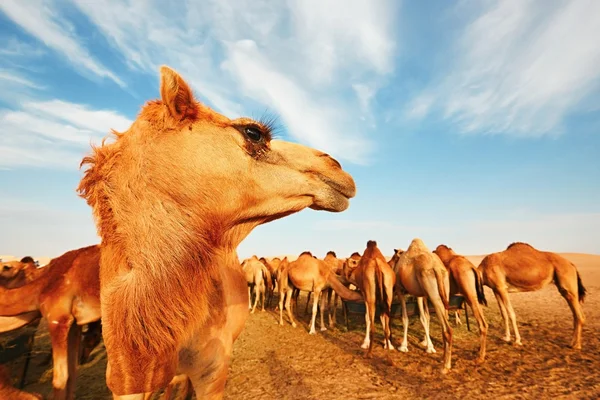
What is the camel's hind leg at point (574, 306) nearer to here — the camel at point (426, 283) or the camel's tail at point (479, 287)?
the camel's tail at point (479, 287)

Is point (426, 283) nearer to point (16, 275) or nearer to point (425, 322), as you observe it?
point (425, 322)

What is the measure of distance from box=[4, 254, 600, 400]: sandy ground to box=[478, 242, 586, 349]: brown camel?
106 cm

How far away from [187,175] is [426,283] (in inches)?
315

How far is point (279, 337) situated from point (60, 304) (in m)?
7.04

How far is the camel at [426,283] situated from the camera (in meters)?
7.32

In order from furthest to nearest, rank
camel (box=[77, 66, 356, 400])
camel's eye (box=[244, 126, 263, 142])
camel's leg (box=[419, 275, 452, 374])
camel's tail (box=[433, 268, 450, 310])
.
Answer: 1. camel's tail (box=[433, 268, 450, 310])
2. camel's leg (box=[419, 275, 452, 374])
3. camel's eye (box=[244, 126, 263, 142])
4. camel (box=[77, 66, 356, 400])

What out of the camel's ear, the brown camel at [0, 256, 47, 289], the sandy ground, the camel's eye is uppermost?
the camel's ear

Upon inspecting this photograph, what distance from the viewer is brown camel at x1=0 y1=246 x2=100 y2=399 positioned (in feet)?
14.4

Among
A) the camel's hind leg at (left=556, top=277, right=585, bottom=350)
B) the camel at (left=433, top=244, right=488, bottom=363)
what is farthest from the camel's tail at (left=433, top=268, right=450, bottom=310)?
the camel's hind leg at (left=556, top=277, right=585, bottom=350)

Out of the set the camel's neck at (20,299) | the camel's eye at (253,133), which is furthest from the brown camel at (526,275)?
the camel's neck at (20,299)

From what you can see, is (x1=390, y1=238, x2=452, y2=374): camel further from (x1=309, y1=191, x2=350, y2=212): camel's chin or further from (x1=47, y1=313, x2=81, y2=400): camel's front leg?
(x1=47, y1=313, x2=81, y2=400): camel's front leg

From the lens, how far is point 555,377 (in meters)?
6.18

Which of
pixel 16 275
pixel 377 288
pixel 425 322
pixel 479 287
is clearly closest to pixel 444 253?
pixel 479 287

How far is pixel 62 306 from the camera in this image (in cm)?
457
